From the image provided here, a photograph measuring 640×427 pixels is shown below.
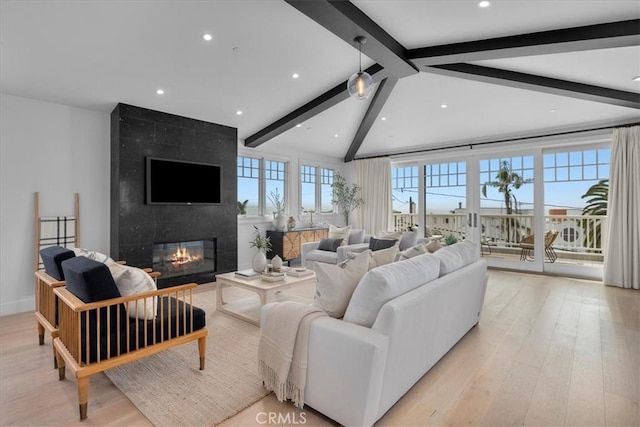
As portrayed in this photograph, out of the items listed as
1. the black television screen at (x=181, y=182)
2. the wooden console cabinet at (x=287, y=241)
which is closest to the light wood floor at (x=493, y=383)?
the black television screen at (x=181, y=182)

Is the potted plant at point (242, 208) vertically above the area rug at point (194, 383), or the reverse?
the potted plant at point (242, 208)

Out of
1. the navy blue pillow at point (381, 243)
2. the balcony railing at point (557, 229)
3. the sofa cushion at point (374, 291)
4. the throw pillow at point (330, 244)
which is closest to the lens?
the sofa cushion at point (374, 291)

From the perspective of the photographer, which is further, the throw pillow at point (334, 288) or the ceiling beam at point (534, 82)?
the ceiling beam at point (534, 82)

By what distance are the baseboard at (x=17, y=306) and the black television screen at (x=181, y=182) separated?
5.92 feet

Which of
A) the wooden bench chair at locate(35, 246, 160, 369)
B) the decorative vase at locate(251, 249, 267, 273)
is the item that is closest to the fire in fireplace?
the decorative vase at locate(251, 249, 267, 273)

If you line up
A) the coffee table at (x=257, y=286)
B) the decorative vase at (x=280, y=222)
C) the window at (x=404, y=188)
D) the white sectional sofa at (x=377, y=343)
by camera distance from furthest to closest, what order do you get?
the window at (x=404, y=188) < the decorative vase at (x=280, y=222) < the coffee table at (x=257, y=286) < the white sectional sofa at (x=377, y=343)

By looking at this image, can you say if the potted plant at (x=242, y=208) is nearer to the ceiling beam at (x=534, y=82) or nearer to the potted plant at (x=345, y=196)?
the potted plant at (x=345, y=196)

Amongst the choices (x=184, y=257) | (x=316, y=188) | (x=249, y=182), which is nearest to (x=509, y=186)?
(x=316, y=188)

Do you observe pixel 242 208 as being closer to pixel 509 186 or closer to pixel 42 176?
pixel 42 176

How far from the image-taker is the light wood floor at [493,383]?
192 cm

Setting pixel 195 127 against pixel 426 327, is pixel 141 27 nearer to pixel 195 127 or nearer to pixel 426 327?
pixel 195 127

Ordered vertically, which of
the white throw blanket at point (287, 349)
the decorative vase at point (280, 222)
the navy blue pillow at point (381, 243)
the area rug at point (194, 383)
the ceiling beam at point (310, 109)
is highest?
the ceiling beam at point (310, 109)

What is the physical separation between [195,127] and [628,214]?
22.5 feet

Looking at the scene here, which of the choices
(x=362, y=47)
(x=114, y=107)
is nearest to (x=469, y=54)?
(x=362, y=47)
